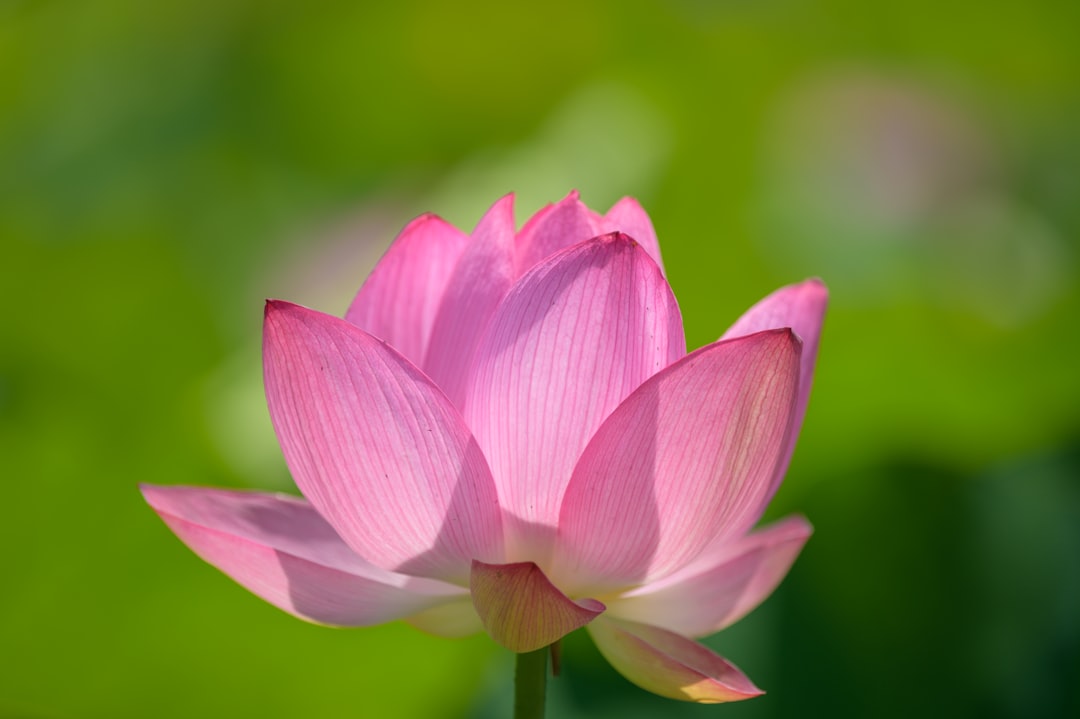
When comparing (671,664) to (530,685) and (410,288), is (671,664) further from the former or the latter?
(410,288)

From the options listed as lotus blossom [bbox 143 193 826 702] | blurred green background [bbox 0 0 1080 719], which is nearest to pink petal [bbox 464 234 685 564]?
lotus blossom [bbox 143 193 826 702]

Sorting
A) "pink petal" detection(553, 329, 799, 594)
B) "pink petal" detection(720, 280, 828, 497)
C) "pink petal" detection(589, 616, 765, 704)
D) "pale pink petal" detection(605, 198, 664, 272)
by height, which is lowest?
"pink petal" detection(589, 616, 765, 704)

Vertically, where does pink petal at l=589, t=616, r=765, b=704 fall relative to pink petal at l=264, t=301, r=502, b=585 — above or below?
below

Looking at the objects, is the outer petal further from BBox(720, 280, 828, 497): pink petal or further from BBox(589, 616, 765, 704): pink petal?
BBox(720, 280, 828, 497): pink petal

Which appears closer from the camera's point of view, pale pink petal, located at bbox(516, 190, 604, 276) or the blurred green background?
pale pink petal, located at bbox(516, 190, 604, 276)

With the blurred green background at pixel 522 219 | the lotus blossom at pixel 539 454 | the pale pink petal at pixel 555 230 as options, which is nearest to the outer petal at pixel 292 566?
the lotus blossom at pixel 539 454

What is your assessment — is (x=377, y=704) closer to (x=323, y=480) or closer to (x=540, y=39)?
(x=323, y=480)

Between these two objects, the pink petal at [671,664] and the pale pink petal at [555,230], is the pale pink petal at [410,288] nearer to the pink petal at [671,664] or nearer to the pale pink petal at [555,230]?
the pale pink petal at [555,230]

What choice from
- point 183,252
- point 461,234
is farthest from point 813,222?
point 461,234
